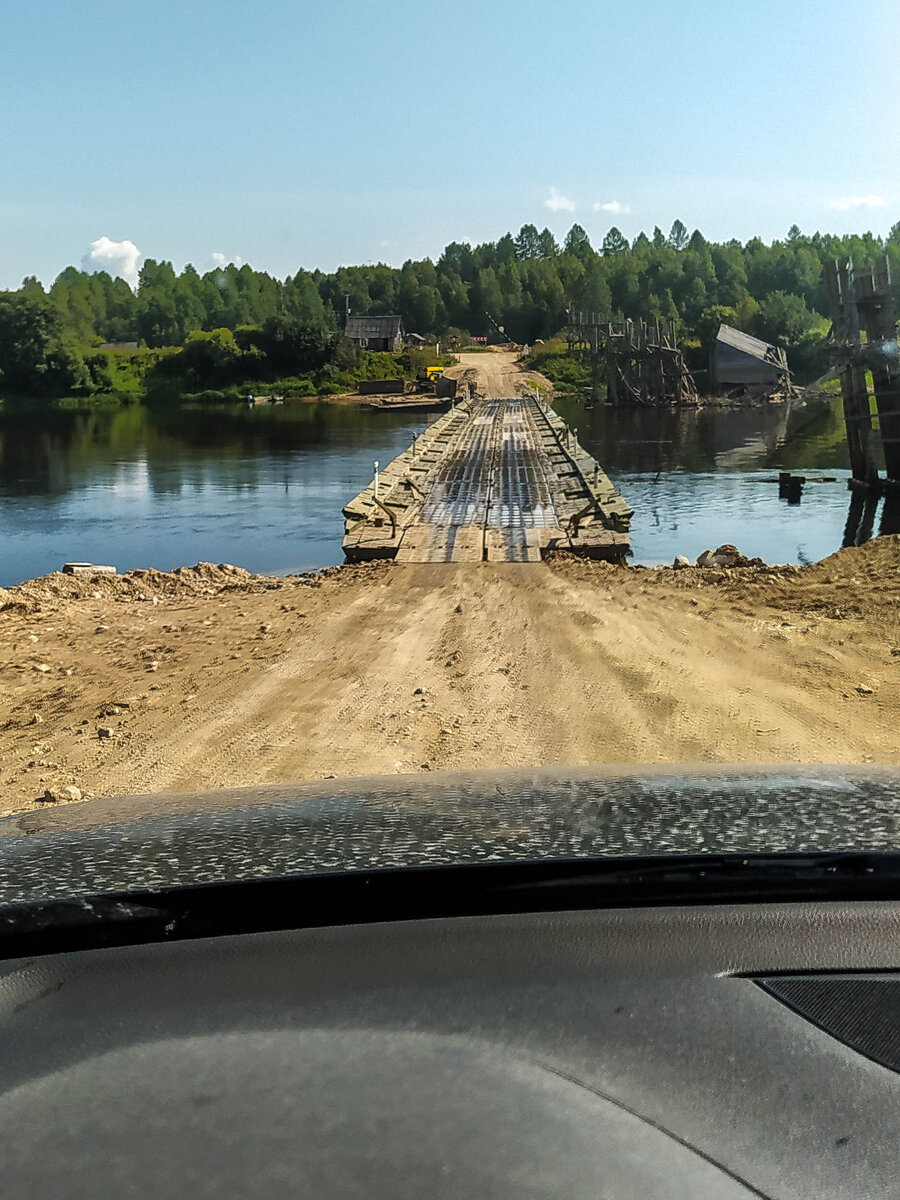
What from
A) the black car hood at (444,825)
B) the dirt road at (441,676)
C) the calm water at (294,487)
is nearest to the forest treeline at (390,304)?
the calm water at (294,487)

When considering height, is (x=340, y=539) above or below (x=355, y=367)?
below

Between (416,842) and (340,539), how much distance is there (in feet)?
68.9

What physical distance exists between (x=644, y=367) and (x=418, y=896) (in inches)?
2578

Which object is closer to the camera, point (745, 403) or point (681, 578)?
point (681, 578)

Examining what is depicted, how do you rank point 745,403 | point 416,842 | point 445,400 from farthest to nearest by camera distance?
point 445,400
point 745,403
point 416,842

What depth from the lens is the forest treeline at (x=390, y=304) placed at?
76562 millimetres

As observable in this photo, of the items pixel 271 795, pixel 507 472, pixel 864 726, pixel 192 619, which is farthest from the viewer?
pixel 507 472

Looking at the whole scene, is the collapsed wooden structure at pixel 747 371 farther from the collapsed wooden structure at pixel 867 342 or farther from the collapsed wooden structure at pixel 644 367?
the collapsed wooden structure at pixel 867 342

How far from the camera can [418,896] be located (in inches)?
49.2

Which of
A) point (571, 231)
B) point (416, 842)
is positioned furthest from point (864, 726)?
point (571, 231)

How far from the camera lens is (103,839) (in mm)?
1676

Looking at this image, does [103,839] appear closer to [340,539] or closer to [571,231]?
[340,539]

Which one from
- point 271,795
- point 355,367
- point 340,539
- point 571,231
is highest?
point 571,231

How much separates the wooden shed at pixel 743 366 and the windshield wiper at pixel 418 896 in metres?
69.6
